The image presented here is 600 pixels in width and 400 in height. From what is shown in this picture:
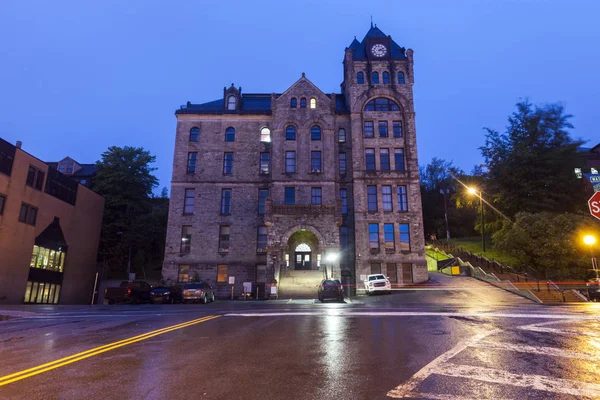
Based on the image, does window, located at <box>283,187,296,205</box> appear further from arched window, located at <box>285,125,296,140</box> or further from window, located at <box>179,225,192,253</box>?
window, located at <box>179,225,192,253</box>

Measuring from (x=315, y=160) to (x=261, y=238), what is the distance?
10213mm

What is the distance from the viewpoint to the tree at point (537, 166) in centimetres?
3669

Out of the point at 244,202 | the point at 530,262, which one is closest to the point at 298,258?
the point at 244,202

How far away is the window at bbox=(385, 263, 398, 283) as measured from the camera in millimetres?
35906

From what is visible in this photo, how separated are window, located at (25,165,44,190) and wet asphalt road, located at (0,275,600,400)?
1019 inches

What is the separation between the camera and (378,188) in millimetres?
37938

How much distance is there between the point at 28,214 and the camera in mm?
31203

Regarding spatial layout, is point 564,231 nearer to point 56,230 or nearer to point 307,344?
point 307,344

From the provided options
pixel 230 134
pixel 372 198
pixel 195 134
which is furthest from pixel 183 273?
pixel 372 198

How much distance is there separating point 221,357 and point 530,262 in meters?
32.1

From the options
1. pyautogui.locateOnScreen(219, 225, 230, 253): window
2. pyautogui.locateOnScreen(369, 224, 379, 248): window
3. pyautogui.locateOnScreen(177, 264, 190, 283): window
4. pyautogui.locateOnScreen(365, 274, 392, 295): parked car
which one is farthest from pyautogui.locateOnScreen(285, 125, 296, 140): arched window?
pyautogui.locateOnScreen(365, 274, 392, 295): parked car

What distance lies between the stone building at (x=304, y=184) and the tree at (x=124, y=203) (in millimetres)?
7898

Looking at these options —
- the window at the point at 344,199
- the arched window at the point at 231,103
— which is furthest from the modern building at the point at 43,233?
the window at the point at 344,199

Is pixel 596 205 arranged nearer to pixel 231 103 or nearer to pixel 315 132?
pixel 315 132
